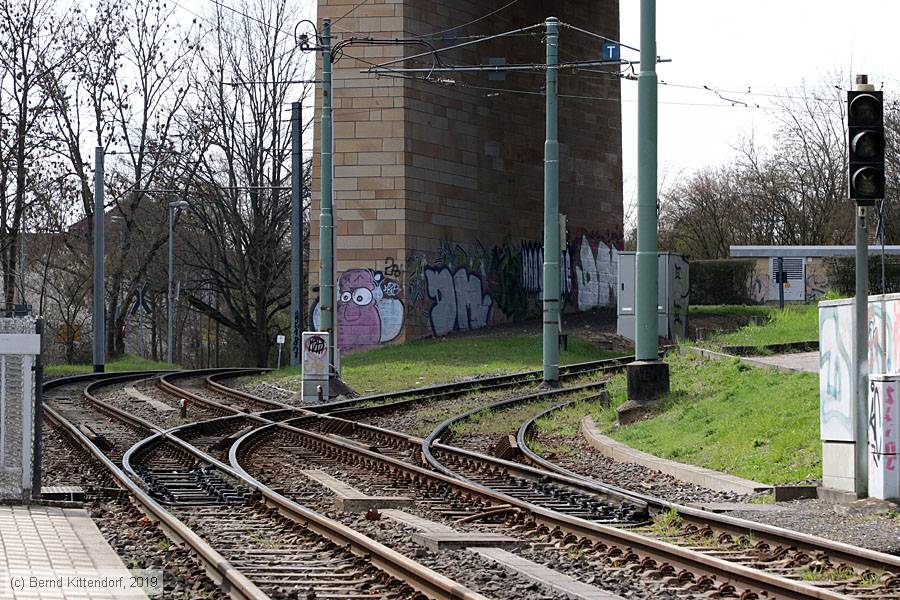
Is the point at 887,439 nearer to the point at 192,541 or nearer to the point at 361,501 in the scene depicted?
the point at 361,501

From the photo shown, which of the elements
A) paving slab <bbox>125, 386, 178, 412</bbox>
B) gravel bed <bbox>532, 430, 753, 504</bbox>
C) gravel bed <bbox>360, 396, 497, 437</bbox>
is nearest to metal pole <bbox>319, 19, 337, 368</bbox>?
gravel bed <bbox>360, 396, 497, 437</bbox>

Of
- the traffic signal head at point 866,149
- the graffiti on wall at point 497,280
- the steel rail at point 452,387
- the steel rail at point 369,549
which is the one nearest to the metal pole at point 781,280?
the graffiti on wall at point 497,280

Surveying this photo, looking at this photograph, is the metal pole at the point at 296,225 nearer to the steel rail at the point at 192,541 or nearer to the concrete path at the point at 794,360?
the concrete path at the point at 794,360

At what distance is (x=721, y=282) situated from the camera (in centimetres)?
5128

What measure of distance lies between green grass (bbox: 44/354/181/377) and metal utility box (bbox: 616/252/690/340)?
703 inches

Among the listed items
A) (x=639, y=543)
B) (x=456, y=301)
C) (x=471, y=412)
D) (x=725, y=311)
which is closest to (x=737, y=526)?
(x=639, y=543)

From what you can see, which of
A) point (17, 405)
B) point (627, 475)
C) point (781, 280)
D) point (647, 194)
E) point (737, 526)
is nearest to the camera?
point (737, 526)

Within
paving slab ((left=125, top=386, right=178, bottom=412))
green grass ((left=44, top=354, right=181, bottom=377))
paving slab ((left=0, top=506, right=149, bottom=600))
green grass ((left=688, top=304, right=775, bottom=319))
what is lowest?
green grass ((left=44, top=354, right=181, bottom=377))

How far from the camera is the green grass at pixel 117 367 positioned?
41.1 m

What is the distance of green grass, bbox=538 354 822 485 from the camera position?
566 inches

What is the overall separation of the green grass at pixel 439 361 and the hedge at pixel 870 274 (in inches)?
432

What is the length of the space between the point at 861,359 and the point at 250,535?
5.78 m

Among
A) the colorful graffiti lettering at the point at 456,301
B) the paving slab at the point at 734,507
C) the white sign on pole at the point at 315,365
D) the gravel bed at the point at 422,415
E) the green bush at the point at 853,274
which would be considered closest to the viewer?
the paving slab at the point at 734,507

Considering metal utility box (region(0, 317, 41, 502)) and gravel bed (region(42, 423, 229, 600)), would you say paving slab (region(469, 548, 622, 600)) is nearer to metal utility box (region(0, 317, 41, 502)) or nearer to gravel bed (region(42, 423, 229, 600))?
gravel bed (region(42, 423, 229, 600))
